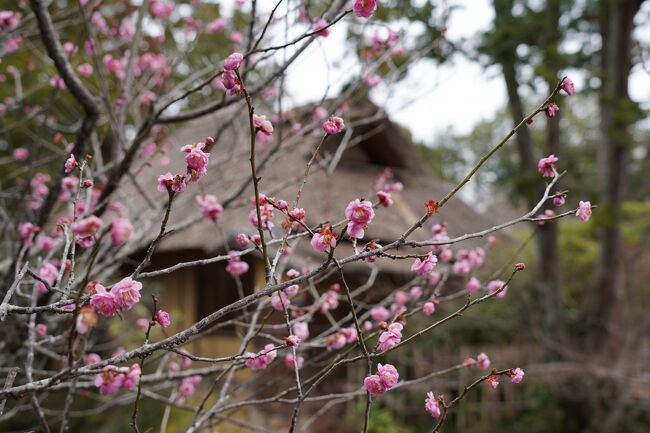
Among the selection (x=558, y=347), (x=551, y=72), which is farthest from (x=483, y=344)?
(x=551, y=72)

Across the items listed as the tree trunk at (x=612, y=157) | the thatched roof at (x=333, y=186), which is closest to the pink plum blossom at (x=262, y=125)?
the thatched roof at (x=333, y=186)

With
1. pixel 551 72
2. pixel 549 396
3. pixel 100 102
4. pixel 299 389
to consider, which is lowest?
pixel 299 389

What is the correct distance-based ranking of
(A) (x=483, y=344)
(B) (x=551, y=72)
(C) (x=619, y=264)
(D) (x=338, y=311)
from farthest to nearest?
(A) (x=483, y=344)
(D) (x=338, y=311)
(C) (x=619, y=264)
(B) (x=551, y=72)

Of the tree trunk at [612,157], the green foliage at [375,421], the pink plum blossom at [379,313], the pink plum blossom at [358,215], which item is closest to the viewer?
the pink plum blossom at [358,215]

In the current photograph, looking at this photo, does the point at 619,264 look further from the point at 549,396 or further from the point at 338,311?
the point at 338,311

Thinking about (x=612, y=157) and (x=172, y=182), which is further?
(x=612, y=157)

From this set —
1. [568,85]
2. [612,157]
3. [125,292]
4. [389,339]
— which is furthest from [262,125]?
[612,157]

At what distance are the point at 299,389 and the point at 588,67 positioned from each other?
684 cm

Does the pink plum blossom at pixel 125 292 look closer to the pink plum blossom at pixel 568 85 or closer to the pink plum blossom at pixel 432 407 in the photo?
the pink plum blossom at pixel 432 407

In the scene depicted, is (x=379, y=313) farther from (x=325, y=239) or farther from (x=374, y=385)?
(x=325, y=239)

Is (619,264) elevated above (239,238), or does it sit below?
above

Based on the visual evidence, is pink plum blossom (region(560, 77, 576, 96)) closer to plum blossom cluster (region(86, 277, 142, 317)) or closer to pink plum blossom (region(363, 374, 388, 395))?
pink plum blossom (region(363, 374, 388, 395))

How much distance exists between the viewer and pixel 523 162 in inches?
281

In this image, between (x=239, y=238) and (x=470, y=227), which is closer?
(x=239, y=238)
